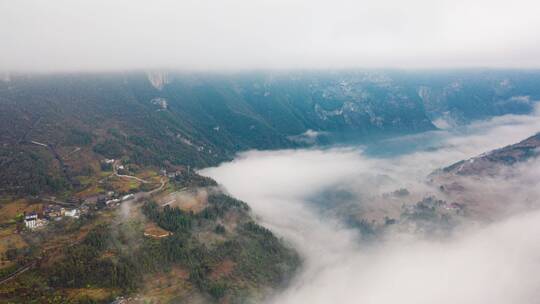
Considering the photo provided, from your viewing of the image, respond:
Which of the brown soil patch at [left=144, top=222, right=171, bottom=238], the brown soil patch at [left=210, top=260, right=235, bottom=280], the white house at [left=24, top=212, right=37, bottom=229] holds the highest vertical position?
the white house at [left=24, top=212, right=37, bottom=229]

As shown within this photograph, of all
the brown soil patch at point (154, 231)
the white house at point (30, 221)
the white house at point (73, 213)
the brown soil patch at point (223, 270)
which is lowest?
the brown soil patch at point (223, 270)

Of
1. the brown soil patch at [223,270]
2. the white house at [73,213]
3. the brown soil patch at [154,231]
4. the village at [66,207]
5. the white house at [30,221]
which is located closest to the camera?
the brown soil patch at [223,270]

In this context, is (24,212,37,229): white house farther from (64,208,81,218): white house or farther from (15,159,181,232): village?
(64,208,81,218): white house

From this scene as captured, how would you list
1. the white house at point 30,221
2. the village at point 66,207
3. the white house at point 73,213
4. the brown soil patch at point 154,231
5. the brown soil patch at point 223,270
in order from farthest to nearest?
the white house at point 73,213 < the brown soil patch at point 154,231 < the village at point 66,207 < the white house at point 30,221 < the brown soil patch at point 223,270

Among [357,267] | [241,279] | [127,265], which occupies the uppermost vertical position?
[127,265]

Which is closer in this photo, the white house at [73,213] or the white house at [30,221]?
the white house at [30,221]

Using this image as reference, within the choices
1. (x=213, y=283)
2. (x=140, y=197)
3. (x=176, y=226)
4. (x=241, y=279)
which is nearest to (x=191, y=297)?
(x=213, y=283)

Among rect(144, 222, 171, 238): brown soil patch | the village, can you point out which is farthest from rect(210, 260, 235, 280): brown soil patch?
the village

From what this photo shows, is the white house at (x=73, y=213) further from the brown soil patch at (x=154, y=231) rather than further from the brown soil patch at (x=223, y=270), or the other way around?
the brown soil patch at (x=223, y=270)

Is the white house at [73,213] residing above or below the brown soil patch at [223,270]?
above

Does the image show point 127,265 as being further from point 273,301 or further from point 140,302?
point 273,301

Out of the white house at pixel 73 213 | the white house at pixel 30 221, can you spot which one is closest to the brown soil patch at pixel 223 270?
the white house at pixel 73 213
